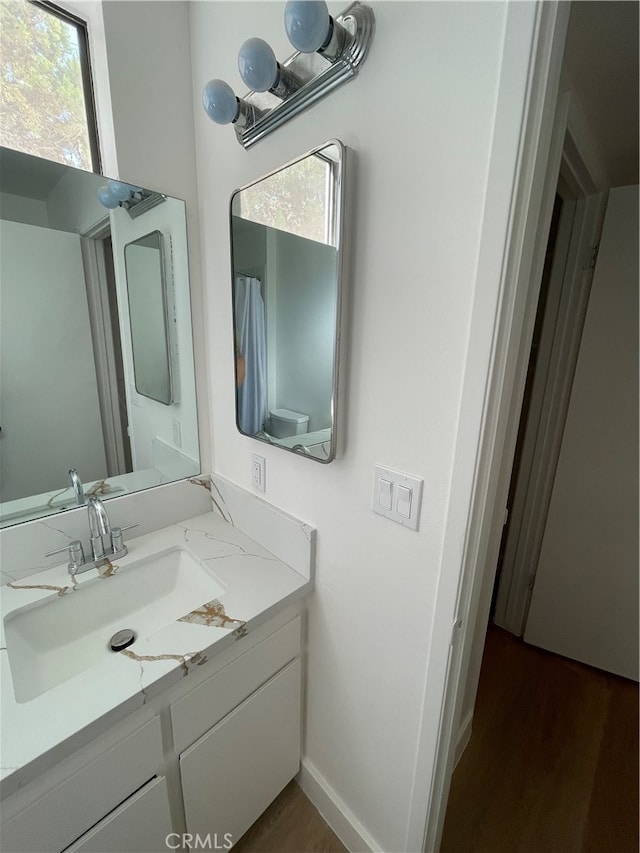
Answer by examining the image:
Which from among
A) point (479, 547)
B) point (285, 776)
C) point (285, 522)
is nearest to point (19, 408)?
point (285, 522)

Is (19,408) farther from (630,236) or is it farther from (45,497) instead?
(630,236)

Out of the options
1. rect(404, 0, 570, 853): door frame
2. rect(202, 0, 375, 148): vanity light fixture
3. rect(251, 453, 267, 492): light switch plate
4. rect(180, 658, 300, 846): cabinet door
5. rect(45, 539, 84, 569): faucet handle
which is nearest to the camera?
rect(404, 0, 570, 853): door frame

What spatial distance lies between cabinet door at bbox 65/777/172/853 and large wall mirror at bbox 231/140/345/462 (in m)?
0.84

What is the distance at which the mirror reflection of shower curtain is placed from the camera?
3.38 feet

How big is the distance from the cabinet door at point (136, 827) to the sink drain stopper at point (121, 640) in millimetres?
298

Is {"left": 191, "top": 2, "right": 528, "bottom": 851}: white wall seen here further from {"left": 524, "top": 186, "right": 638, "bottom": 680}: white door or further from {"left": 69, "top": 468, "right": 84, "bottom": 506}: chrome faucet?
{"left": 524, "top": 186, "right": 638, "bottom": 680}: white door

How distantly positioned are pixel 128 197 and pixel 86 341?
18.0 inches

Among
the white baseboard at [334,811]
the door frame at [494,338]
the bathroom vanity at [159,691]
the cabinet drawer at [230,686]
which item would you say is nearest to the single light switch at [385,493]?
the door frame at [494,338]

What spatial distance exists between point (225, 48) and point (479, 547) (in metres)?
1.44

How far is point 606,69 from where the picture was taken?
35.9 inches

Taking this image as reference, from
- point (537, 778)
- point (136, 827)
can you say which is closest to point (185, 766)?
point (136, 827)

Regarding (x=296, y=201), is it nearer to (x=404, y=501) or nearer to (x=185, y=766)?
(x=404, y=501)

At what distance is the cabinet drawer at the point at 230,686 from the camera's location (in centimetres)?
82

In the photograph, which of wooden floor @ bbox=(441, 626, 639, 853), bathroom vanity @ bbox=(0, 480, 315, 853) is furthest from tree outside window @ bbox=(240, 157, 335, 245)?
wooden floor @ bbox=(441, 626, 639, 853)
